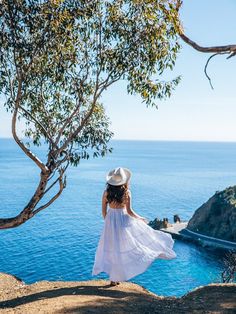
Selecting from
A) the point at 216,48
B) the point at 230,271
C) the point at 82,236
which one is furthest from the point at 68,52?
the point at 82,236

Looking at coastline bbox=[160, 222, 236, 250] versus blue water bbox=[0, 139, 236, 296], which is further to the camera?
coastline bbox=[160, 222, 236, 250]

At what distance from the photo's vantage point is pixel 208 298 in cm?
969

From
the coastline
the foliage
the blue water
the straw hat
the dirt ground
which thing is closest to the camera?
the dirt ground

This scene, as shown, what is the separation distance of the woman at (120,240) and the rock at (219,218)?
182 feet

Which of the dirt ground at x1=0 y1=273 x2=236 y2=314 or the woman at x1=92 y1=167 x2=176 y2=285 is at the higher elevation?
the woman at x1=92 y1=167 x2=176 y2=285

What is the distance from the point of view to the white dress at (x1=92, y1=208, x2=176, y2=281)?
379 inches

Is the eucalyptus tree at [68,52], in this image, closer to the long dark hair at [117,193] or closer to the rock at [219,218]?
the long dark hair at [117,193]

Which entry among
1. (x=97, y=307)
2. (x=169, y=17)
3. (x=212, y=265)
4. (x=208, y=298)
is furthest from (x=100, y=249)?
(x=212, y=265)

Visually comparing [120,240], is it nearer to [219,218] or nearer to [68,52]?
[68,52]

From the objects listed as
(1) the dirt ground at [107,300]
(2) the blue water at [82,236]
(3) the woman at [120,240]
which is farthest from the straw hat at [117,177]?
(2) the blue water at [82,236]

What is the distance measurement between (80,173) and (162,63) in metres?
136

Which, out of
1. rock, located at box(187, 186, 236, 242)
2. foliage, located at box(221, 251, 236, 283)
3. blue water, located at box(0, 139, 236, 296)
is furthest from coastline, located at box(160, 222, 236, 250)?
foliage, located at box(221, 251, 236, 283)

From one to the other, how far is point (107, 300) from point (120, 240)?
4.65 feet

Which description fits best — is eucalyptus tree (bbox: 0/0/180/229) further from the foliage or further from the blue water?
the blue water
